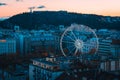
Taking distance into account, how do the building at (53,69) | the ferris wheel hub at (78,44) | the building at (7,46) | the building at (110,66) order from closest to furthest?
the building at (110,66) < the building at (53,69) < the ferris wheel hub at (78,44) < the building at (7,46)

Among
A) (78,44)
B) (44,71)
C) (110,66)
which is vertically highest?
(78,44)

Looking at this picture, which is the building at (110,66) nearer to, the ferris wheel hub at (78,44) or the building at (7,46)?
the ferris wheel hub at (78,44)

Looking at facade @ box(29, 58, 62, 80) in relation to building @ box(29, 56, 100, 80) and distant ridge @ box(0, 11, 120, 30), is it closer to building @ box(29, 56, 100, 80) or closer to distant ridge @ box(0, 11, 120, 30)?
building @ box(29, 56, 100, 80)

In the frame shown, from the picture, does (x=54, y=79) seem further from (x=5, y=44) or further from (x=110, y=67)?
(x=5, y=44)

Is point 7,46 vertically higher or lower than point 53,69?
higher

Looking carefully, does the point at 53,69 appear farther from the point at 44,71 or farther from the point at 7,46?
the point at 7,46

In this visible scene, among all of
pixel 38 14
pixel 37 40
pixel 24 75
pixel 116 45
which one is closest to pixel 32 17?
pixel 38 14

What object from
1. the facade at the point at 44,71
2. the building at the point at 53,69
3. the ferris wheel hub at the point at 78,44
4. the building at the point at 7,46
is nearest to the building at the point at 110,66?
the building at the point at 53,69

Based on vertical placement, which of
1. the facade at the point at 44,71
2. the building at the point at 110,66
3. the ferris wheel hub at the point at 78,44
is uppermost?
the ferris wheel hub at the point at 78,44

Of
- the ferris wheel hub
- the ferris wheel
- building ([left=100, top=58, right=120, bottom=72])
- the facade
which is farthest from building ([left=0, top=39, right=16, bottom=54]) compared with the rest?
building ([left=100, top=58, right=120, bottom=72])

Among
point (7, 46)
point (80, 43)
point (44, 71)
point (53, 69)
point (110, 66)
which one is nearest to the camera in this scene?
point (110, 66)

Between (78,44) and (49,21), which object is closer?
(78,44)

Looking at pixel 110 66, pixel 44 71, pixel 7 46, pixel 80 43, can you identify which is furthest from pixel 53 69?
pixel 7 46

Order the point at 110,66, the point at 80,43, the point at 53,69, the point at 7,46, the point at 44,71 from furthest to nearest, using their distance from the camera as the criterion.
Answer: the point at 7,46
the point at 80,43
the point at 44,71
the point at 53,69
the point at 110,66
